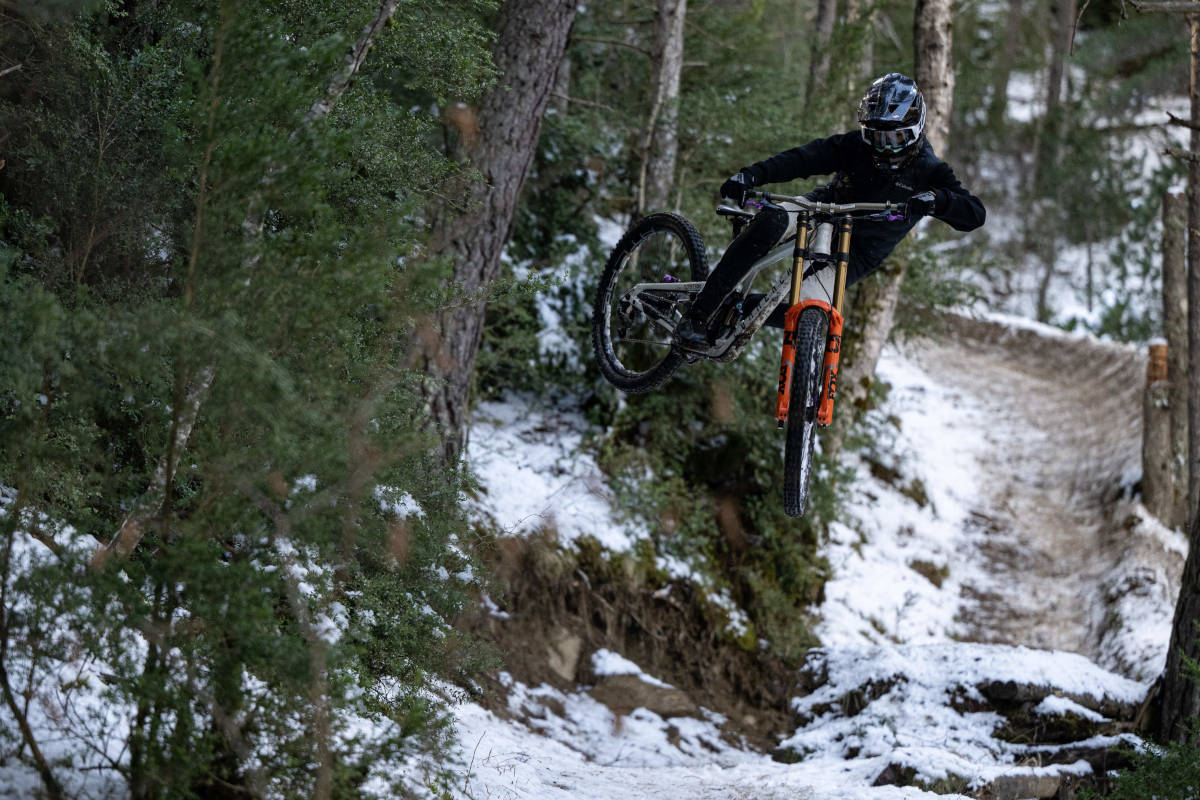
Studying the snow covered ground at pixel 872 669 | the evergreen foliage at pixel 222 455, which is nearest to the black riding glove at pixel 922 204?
the evergreen foliage at pixel 222 455

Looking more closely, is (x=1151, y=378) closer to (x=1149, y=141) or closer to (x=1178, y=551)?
(x=1178, y=551)

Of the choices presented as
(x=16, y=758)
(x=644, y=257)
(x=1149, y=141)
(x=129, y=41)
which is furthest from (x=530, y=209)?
(x=1149, y=141)

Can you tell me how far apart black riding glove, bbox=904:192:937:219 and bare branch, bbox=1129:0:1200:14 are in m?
1.57

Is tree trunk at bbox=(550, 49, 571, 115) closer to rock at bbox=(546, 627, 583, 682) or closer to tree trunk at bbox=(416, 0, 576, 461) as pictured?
tree trunk at bbox=(416, 0, 576, 461)

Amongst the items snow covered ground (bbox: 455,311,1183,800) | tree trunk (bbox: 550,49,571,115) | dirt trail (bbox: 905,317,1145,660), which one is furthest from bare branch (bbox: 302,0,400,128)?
dirt trail (bbox: 905,317,1145,660)

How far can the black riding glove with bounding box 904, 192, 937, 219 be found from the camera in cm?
464

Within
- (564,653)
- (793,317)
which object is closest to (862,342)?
(564,653)

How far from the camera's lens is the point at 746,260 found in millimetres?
5152

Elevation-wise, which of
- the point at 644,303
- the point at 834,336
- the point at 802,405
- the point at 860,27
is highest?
the point at 860,27

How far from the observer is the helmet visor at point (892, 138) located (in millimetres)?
4836

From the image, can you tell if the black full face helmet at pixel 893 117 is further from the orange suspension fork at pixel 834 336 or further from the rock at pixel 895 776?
the rock at pixel 895 776

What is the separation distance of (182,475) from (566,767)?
3213 millimetres

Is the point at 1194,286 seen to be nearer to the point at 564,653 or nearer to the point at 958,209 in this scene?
the point at 958,209

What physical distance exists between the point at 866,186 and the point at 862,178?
45 mm
